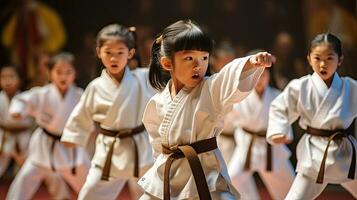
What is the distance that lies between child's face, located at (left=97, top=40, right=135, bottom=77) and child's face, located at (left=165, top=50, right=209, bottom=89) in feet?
3.56

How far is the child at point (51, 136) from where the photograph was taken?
17.2 ft

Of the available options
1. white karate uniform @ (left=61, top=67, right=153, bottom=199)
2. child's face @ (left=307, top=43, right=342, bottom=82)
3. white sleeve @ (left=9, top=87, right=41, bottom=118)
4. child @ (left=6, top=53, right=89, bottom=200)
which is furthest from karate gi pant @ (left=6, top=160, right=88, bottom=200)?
child's face @ (left=307, top=43, right=342, bottom=82)

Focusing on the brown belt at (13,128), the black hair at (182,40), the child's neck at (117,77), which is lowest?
the brown belt at (13,128)

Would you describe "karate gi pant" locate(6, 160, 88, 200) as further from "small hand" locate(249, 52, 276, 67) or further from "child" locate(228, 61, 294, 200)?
"small hand" locate(249, 52, 276, 67)

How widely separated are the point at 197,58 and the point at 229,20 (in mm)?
4293

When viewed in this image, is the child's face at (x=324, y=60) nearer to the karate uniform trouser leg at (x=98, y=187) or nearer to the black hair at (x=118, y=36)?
the black hair at (x=118, y=36)

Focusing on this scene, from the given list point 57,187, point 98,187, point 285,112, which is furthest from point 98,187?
point 57,187

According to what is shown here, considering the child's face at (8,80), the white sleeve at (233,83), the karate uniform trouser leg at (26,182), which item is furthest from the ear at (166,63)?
the child's face at (8,80)

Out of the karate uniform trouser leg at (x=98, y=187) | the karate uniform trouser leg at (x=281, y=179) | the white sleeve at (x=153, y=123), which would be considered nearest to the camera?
the white sleeve at (x=153, y=123)

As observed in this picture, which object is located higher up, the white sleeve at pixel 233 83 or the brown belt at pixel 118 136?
the white sleeve at pixel 233 83

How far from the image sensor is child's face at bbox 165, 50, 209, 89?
313 cm

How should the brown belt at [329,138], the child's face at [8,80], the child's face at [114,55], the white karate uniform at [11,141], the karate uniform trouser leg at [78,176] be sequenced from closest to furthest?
the brown belt at [329,138], the child's face at [114,55], the karate uniform trouser leg at [78,176], the white karate uniform at [11,141], the child's face at [8,80]

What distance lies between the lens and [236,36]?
288 inches

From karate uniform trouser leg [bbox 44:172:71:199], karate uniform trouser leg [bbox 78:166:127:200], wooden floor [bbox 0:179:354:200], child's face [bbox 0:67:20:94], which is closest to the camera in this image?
karate uniform trouser leg [bbox 78:166:127:200]
